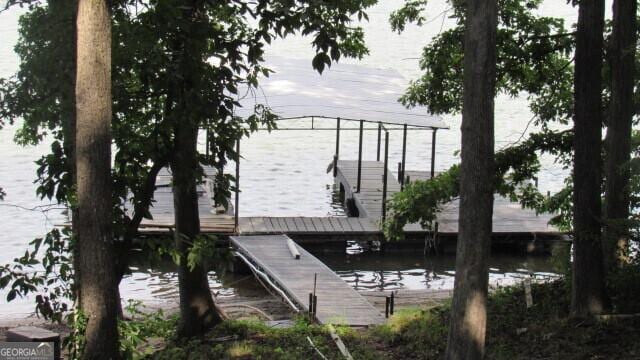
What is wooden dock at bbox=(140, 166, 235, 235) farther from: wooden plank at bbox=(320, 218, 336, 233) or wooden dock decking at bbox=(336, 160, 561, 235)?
wooden dock decking at bbox=(336, 160, 561, 235)

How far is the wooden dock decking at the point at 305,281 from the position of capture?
14.3 metres

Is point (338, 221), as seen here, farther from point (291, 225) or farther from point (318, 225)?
point (291, 225)

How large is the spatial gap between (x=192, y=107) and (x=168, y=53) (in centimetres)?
59

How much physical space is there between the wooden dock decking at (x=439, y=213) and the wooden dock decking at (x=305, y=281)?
12.6 feet

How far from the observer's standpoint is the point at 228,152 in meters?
8.84

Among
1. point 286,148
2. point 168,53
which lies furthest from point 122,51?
point 286,148

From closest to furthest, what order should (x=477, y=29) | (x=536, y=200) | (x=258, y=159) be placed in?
(x=477, y=29) → (x=536, y=200) → (x=258, y=159)

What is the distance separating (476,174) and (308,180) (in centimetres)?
2338

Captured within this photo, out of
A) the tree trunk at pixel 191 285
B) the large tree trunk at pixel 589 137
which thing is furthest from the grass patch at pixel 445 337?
the large tree trunk at pixel 589 137

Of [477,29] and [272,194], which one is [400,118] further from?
[477,29]

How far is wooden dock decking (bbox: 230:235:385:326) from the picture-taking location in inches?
563

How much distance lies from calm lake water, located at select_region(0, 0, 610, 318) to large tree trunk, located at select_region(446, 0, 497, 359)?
347 cm

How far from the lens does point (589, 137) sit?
9.70 metres

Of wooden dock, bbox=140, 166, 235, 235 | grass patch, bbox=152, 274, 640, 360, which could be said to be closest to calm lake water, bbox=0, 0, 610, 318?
wooden dock, bbox=140, 166, 235, 235
